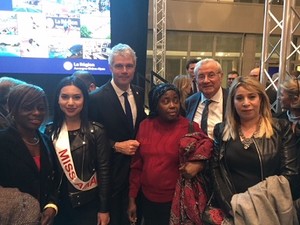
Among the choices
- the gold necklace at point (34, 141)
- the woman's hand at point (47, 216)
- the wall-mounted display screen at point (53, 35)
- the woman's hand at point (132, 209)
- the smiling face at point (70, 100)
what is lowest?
the woman's hand at point (132, 209)

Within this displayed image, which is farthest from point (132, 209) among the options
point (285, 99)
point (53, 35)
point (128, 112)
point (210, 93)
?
point (53, 35)

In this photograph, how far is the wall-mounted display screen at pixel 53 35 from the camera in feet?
15.1

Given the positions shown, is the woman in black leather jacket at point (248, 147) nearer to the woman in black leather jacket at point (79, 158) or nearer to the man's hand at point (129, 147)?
the man's hand at point (129, 147)

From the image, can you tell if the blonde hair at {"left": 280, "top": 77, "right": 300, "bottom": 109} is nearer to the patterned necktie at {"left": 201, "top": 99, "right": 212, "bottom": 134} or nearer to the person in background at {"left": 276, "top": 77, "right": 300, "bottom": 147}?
the person in background at {"left": 276, "top": 77, "right": 300, "bottom": 147}

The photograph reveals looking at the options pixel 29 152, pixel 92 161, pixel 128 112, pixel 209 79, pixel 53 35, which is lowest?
pixel 92 161

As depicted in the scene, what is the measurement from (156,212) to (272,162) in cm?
80

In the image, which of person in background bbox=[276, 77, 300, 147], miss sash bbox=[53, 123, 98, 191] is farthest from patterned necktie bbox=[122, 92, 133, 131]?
person in background bbox=[276, 77, 300, 147]

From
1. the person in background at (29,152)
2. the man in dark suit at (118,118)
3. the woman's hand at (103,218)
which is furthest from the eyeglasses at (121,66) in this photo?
the woman's hand at (103,218)

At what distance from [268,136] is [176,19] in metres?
8.74

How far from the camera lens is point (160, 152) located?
1838 mm

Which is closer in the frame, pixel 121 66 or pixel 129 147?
pixel 129 147

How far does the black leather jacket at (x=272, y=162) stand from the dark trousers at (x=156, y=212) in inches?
15.2

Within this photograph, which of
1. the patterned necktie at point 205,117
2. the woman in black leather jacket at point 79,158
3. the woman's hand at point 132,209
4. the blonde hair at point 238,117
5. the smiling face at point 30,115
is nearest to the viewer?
the smiling face at point 30,115

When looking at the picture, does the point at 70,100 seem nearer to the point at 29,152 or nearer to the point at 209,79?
the point at 29,152
